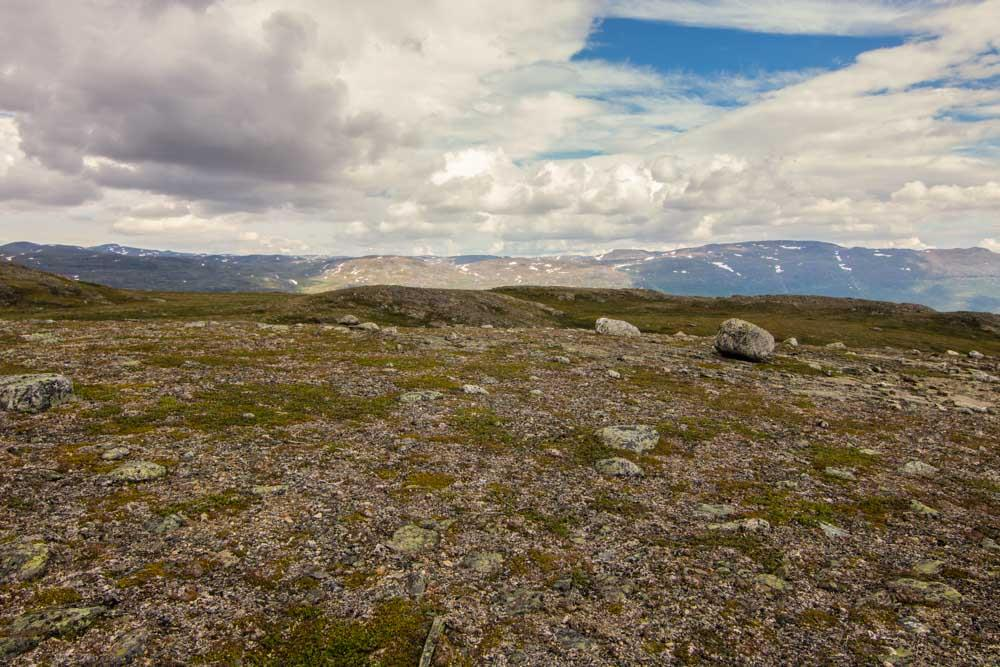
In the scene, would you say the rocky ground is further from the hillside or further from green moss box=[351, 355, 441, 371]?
the hillside

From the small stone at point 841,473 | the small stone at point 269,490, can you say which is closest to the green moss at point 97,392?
the small stone at point 269,490

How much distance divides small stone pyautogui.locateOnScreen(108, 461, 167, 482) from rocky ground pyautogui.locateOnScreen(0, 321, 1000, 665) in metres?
0.14

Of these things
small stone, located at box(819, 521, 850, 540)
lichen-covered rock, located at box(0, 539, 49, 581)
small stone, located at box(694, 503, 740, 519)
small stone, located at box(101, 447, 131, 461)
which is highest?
small stone, located at box(101, 447, 131, 461)

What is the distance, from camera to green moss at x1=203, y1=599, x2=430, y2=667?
34.7 feet

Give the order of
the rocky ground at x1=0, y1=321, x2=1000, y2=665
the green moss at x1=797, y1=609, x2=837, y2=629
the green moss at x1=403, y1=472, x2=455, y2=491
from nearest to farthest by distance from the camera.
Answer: the rocky ground at x1=0, y1=321, x2=1000, y2=665
the green moss at x1=797, y1=609, x2=837, y2=629
the green moss at x1=403, y1=472, x2=455, y2=491

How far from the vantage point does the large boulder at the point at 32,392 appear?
2283cm

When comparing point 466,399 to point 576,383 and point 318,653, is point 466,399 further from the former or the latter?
point 318,653

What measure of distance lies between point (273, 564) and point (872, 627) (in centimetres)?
1669

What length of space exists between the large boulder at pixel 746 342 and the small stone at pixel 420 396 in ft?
130

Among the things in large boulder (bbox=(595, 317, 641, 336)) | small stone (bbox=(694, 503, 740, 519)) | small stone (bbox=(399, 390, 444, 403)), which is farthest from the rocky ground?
large boulder (bbox=(595, 317, 641, 336))

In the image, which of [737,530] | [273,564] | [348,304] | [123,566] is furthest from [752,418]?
[348,304]

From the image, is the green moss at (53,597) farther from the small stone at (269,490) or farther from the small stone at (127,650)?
the small stone at (269,490)

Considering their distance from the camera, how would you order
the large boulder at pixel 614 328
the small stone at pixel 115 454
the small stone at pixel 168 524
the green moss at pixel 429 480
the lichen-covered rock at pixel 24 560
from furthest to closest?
1. the large boulder at pixel 614 328
2. the green moss at pixel 429 480
3. the small stone at pixel 115 454
4. the small stone at pixel 168 524
5. the lichen-covered rock at pixel 24 560

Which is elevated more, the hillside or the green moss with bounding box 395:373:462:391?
the hillside
